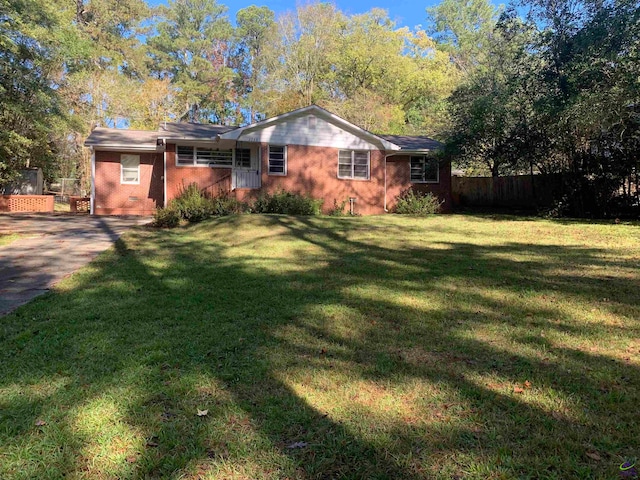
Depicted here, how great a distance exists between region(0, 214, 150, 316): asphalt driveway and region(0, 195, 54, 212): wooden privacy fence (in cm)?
640

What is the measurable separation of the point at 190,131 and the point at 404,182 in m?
9.54

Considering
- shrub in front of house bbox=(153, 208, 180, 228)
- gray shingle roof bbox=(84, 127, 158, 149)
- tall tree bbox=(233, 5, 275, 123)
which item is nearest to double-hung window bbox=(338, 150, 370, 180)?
shrub in front of house bbox=(153, 208, 180, 228)

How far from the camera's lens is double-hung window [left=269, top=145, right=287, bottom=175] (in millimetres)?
18016

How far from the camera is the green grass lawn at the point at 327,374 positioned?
2344 mm

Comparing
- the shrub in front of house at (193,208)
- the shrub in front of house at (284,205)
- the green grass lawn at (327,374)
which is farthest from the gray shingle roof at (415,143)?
the green grass lawn at (327,374)

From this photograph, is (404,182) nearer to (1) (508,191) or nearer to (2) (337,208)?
(2) (337,208)

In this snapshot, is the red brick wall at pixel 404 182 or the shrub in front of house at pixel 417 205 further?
the red brick wall at pixel 404 182

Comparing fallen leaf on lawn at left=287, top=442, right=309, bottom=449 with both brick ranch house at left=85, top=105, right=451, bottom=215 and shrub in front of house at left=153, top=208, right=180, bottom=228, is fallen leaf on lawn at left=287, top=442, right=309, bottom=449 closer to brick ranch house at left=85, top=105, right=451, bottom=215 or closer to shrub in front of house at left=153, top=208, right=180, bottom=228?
shrub in front of house at left=153, top=208, right=180, bottom=228

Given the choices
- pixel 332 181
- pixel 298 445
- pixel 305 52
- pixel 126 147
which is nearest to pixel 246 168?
pixel 332 181

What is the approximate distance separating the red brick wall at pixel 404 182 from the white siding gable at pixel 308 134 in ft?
4.67

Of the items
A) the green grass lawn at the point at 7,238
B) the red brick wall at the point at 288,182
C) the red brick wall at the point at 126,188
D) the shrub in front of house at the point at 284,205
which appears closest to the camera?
the green grass lawn at the point at 7,238

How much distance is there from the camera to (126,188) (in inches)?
768

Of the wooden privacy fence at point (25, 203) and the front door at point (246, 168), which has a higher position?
the front door at point (246, 168)

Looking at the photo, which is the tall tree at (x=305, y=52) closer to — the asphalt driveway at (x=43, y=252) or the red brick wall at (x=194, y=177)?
the red brick wall at (x=194, y=177)
